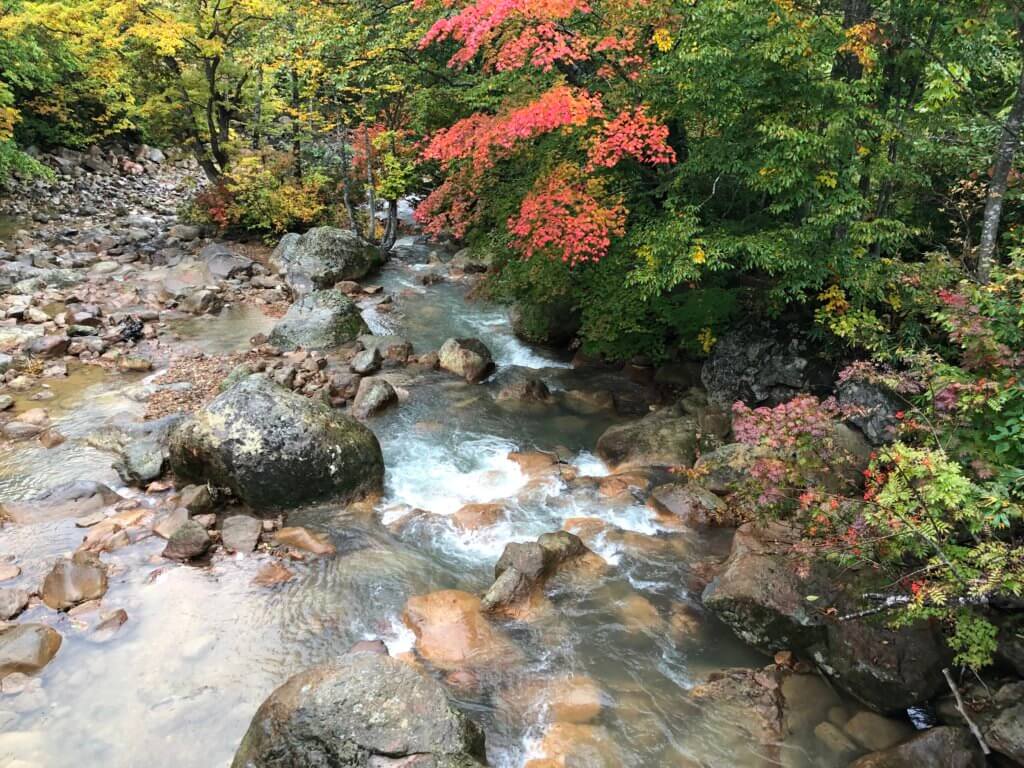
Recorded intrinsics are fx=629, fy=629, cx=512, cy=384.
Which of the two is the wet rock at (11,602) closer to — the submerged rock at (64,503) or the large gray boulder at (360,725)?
the submerged rock at (64,503)

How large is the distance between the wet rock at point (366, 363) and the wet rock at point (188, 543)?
5997 millimetres

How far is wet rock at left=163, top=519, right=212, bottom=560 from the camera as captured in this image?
26.0 ft

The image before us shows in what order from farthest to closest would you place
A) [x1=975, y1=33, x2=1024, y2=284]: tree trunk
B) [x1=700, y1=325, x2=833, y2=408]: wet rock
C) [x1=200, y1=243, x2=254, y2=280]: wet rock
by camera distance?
1. [x1=200, y1=243, x2=254, y2=280]: wet rock
2. [x1=700, y1=325, x2=833, y2=408]: wet rock
3. [x1=975, y1=33, x2=1024, y2=284]: tree trunk

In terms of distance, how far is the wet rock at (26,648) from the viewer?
6.27 m

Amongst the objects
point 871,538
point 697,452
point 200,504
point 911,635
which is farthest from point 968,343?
point 200,504

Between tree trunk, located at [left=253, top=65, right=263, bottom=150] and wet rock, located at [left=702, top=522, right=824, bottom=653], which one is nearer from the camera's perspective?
wet rock, located at [left=702, top=522, right=824, bottom=653]

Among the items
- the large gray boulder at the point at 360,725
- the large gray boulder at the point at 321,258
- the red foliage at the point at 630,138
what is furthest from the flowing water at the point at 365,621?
the large gray boulder at the point at 321,258

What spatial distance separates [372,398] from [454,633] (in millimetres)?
6053

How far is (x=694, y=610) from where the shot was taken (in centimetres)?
771

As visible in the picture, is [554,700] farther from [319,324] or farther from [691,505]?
[319,324]

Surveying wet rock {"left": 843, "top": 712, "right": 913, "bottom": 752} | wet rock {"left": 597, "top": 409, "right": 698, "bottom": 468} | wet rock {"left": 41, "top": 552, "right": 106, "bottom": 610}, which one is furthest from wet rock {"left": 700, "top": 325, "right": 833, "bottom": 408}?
wet rock {"left": 41, "top": 552, "right": 106, "bottom": 610}

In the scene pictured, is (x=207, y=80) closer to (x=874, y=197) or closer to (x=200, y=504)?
(x=200, y=504)

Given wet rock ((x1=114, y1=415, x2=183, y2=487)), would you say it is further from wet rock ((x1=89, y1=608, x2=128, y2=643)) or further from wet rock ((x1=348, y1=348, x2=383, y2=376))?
wet rock ((x1=348, y1=348, x2=383, y2=376))

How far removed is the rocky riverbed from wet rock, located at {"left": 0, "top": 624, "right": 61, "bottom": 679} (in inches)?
1.3
